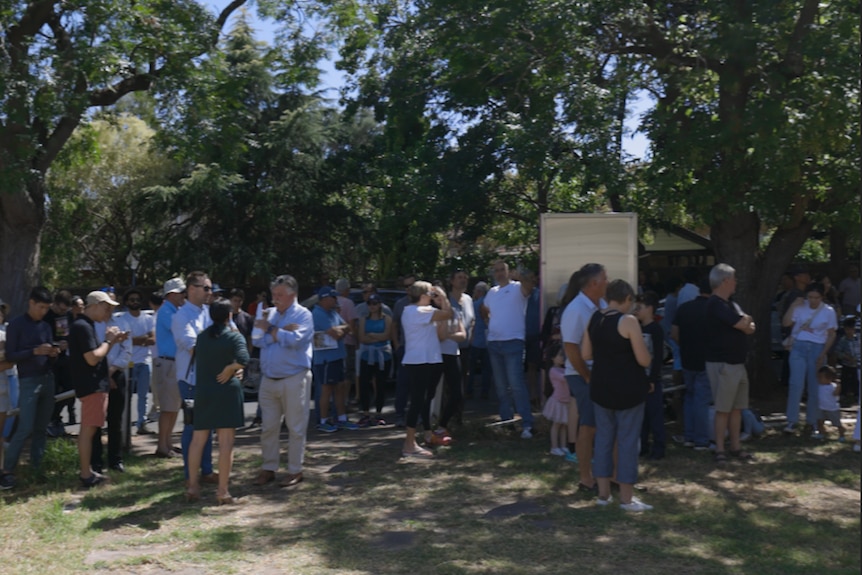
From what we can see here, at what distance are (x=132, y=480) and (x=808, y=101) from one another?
26.9ft

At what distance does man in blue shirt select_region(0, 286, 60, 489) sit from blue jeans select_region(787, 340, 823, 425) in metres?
7.72

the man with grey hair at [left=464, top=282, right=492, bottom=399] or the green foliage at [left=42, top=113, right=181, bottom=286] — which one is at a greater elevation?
the green foliage at [left=42, top=113, right=181, bottom=286]

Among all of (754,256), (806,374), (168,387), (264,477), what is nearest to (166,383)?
(168,387)

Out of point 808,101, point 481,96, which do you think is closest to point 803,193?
point 808,101

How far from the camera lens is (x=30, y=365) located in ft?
29.5

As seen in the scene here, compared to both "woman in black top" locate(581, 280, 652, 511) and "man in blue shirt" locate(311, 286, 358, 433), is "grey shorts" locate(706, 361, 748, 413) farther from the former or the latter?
"man in blue shirt" locate(311, 286, 358, 433)

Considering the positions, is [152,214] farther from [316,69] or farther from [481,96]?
[481,96]

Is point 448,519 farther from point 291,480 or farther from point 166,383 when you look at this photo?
A: point 166,383

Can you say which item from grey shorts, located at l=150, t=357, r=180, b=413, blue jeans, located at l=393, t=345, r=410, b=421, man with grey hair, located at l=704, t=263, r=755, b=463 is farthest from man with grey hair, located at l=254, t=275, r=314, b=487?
man with grey hair, located at l=704, t=263, r=755, b=463

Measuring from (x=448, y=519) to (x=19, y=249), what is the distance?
7.59 meters

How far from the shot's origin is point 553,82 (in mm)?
12844

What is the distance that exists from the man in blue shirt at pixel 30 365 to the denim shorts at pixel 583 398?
4.66 metres

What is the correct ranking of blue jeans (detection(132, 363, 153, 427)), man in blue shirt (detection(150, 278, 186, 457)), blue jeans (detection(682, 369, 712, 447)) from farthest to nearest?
blue jeans (detection(132, 363, 153, 427)) < blue jeans (detection(682, 369, 712, 447)) < man in blue shirt (detection(150, 278, 186, 457))

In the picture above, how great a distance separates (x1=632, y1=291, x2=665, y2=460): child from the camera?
376 inches
